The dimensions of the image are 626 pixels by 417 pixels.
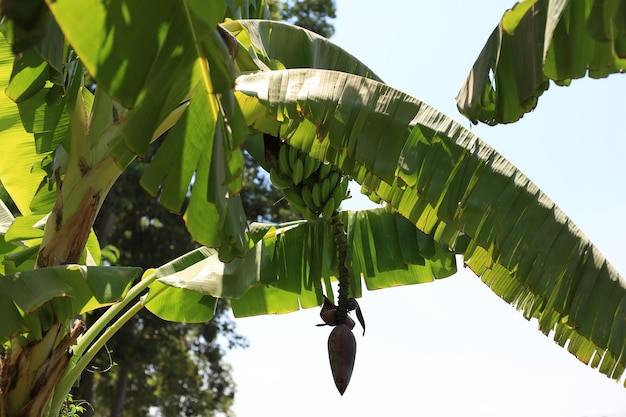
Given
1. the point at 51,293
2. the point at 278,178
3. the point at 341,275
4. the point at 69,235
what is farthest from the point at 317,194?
the point at 51,293

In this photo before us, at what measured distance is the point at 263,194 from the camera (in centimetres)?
1177

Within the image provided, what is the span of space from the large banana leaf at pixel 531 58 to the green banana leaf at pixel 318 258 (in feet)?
2.87

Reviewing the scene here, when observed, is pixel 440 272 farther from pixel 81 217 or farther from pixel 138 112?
pixel 138 112

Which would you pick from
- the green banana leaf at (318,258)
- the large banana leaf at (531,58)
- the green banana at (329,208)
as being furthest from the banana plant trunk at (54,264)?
the large banana leaf at (531,58)

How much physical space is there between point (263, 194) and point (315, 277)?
29.7ft

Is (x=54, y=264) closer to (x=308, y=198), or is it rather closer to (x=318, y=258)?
(x=308, y=198)

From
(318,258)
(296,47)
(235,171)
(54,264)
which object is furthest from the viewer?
(318,258)

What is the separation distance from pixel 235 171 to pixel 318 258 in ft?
4.02

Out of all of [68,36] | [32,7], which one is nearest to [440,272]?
[68,36]

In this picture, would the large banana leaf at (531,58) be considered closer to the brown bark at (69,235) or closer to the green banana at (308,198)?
the green banana at (308,198)

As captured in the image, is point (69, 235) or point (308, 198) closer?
point (69, 235)

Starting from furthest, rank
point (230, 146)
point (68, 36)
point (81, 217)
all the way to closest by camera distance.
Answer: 1. point (81, 217)
2. point (230, 146)
3. point (68, 36)

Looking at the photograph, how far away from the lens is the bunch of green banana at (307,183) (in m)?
2.40

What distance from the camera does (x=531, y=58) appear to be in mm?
1798
